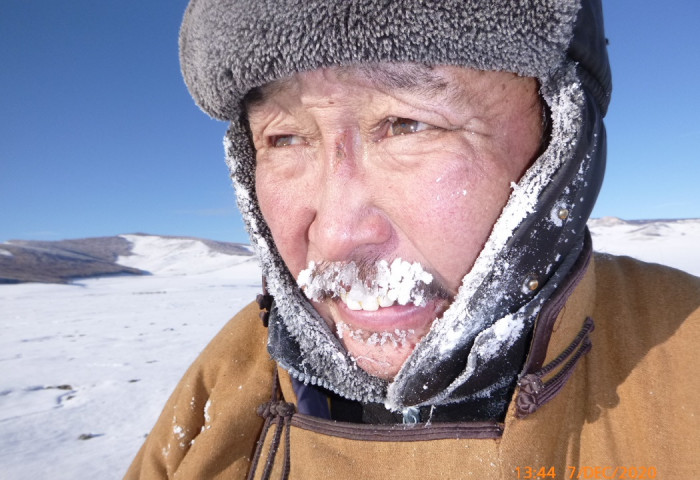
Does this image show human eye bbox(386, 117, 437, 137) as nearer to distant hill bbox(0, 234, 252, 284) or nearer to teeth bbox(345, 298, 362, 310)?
teeth bbox(345, 298, 362, 310)

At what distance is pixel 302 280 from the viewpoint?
3.36 ft

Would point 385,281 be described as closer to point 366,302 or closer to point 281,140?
point 366,302

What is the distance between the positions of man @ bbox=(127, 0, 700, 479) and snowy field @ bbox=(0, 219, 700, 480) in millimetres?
1966

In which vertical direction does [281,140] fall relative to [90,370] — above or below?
above

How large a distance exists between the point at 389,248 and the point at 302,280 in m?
0.25

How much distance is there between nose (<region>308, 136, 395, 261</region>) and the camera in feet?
2.90

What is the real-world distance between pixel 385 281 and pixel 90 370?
12.6ft

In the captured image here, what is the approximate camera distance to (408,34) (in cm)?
76

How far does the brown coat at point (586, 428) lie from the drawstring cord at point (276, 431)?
0.01 m

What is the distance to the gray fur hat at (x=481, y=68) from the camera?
0.77 metres

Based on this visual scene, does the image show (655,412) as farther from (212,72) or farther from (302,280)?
(212,72)

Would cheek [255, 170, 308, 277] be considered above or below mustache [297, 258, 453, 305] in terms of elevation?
above

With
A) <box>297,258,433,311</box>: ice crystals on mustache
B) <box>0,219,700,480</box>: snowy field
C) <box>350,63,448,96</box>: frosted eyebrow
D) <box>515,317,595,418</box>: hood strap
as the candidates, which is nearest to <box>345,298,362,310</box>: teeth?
<box>297,258,433,311</box>: ice crystals on mustache

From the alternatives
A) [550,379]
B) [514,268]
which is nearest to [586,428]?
[550,379]
